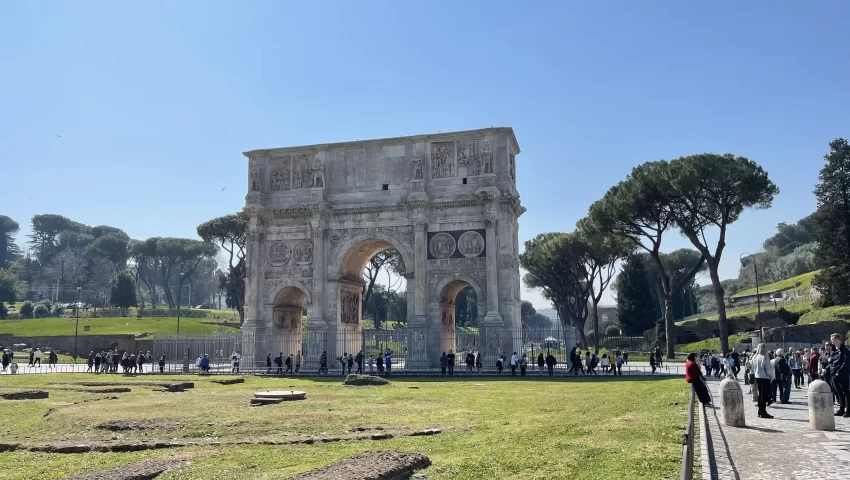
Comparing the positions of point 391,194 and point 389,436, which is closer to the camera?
point 389,436

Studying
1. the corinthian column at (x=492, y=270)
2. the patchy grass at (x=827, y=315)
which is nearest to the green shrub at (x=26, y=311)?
the corinthian column at (x=492, y=270)

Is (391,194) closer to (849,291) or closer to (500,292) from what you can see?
(500,292)

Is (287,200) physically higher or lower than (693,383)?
higher

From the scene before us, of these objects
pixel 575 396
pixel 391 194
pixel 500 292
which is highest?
pixel 391 194

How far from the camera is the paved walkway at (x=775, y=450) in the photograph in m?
8.14

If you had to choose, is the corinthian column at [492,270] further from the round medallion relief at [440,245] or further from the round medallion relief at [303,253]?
the round medallion relief at [303,253]

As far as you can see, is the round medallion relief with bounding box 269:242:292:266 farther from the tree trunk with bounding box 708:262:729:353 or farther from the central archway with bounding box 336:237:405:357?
the tree trunk with bounding box 708:262:729:353

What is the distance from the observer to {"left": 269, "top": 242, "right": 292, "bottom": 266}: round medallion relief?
41.2 m

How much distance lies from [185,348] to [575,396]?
27.1m

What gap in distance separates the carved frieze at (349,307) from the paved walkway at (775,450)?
2913 centimetres

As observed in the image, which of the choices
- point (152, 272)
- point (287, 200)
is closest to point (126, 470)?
point (287, 200)

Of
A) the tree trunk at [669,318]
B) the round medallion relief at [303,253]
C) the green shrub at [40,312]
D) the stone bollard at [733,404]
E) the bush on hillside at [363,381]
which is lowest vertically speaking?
the bush on hillside at [363,381]

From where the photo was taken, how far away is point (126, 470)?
767 cm

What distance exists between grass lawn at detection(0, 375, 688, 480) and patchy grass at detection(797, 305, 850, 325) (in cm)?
3231
